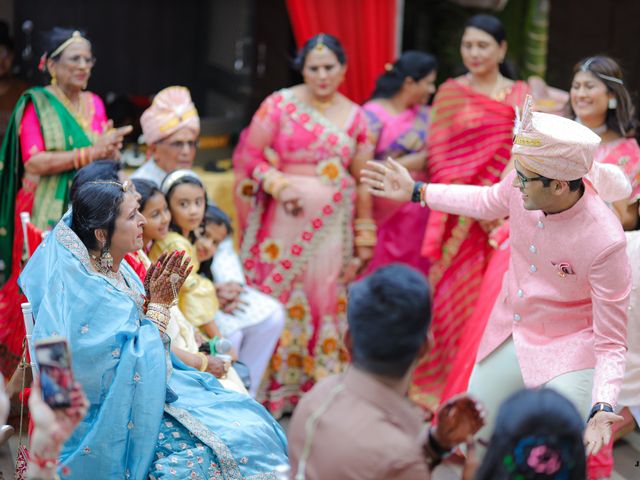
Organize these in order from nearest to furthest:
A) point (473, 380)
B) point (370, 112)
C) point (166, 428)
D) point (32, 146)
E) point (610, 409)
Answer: point (610, 409)
point (166, 428)
point (473, 380)
point (32, 146)
point (370, 112)

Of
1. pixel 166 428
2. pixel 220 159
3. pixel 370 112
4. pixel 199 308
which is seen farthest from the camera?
pixel 220 159

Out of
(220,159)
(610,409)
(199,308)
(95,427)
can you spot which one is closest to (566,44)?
(220,159)

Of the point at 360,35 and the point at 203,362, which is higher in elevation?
the point at 360,35

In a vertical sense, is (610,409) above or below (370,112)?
below

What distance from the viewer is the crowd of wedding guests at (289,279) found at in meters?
2.43

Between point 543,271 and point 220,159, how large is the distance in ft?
10.9

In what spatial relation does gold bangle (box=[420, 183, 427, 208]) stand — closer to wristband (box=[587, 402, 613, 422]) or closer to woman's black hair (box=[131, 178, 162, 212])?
woman's black hair (box=[131, 178, 162, 212])

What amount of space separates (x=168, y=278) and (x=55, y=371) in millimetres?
966

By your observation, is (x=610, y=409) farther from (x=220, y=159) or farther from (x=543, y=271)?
(x=220, y=159)

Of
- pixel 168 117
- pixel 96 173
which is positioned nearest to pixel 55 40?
pixel 168 117

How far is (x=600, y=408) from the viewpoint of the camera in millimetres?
3143

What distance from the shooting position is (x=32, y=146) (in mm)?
4664

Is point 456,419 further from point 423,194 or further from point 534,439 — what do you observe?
point 423,194

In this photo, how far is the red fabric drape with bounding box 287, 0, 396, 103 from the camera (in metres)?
6.04
